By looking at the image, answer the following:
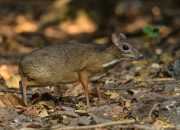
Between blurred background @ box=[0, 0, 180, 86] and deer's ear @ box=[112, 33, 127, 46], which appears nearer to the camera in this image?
deer's ear @ box=[112, 33, 127, 46]

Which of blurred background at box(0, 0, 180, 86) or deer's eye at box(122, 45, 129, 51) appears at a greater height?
→ blurred background at box(0, 0, 180, 86)

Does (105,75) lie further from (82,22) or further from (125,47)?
(82,22)

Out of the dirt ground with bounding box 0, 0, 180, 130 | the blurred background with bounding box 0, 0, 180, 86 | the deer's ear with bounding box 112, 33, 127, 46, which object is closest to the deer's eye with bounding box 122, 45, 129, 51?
the deer's ear with bounding box 112, 33, 127, 46

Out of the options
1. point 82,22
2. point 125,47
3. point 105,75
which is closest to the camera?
point 125,47

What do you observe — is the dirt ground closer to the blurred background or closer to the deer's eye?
the blurred background

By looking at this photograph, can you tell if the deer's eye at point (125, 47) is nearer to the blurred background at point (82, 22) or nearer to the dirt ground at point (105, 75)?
the dirt ground at point (105, 75)

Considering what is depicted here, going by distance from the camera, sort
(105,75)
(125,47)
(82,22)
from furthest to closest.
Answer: (82,22), (105,75), (125,47)

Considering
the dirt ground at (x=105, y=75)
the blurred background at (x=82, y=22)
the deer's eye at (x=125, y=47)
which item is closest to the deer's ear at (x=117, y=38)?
the deer's eye at (x=125, y=47)

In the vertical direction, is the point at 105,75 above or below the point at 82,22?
below

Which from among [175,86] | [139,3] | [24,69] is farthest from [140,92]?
[139,3]

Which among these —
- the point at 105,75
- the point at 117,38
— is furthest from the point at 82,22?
the point at 117,38

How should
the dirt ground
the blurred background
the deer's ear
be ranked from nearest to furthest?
the dirt ground
the deer's ear
the blurred background
